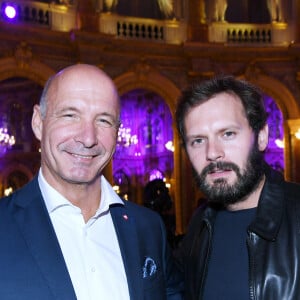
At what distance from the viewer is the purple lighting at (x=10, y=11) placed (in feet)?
44.0

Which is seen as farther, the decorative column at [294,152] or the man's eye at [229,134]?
the decorative column at [294,152]

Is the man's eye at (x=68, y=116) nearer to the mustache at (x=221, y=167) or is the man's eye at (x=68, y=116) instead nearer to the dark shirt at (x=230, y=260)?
the mustache at (x=221, y=167)

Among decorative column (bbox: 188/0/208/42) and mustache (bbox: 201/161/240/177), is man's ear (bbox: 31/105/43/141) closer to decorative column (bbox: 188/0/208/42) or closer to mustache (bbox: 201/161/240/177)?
mustache (bbox: 201/161/240/177)

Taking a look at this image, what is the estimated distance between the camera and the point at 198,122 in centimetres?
271

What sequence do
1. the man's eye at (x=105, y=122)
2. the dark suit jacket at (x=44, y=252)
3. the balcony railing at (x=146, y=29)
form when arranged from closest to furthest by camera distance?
the dark suit jacket at (x=44, y=252) → the man's eye at (x=105, y=122) → the balcony railing at (x=146, y=29)

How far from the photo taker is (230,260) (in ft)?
8.76

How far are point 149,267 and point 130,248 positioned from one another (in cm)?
18

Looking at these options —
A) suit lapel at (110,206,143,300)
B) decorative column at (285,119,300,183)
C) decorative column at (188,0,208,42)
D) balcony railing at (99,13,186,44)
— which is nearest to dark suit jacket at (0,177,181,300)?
suit lapel at (110,206,143,300)

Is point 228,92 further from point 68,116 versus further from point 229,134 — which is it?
point 68,116

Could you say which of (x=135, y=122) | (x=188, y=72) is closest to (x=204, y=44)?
(x=188, y=72)

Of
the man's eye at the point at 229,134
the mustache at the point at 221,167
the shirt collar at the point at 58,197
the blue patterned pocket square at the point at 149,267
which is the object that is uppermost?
the man's eye at the point at 229,134

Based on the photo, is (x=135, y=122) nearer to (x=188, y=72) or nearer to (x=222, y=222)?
(x=188, y=72)

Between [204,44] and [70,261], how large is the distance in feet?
45.8

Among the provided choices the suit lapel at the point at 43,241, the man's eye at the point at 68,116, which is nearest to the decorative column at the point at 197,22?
the man's eye at the point at 68,116
